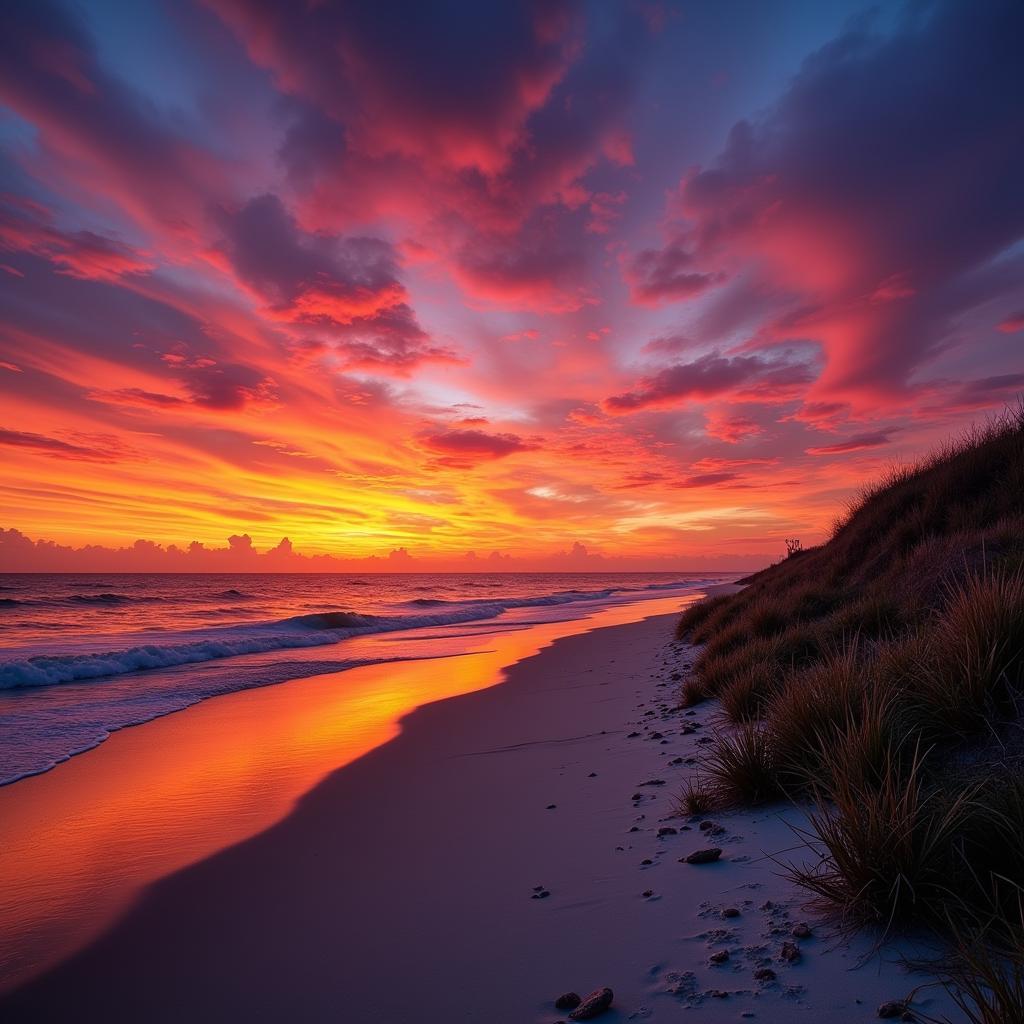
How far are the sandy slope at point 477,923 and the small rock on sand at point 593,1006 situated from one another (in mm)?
52

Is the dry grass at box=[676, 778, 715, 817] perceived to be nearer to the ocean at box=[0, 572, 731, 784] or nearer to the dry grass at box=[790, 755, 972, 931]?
the dry grass at box=[790, 755, 972, 931]

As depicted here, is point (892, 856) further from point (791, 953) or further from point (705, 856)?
point (705, 856)

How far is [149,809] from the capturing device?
639 centimetres

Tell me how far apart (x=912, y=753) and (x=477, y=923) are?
9.49 feet

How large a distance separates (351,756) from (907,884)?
695cm

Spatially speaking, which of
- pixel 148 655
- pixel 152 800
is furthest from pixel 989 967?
pixel 148 655

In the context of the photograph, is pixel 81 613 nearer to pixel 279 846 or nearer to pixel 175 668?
pixel 175 668

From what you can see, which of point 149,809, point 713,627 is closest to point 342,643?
point 713,627

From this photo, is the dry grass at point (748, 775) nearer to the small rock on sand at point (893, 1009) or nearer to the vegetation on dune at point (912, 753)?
the vegetation on dune at point (912, 753)

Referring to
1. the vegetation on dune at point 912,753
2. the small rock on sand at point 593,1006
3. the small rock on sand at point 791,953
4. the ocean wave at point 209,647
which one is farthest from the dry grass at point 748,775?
the ocean wave at point 209,647

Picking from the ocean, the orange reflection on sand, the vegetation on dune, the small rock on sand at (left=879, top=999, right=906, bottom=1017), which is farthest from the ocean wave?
the small rock on sand at (left=879, top=999, right=906, bottom=1017)

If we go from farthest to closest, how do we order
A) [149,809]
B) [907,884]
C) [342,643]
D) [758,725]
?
[342,643]
[149,809]
[758,725]
[907,884]

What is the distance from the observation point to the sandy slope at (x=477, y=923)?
275cm

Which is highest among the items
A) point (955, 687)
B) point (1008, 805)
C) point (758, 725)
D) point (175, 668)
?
point (955, 687)
